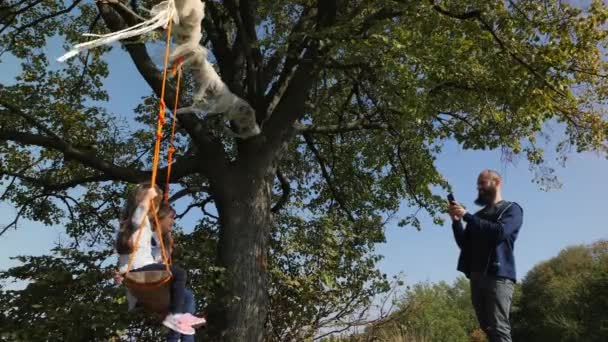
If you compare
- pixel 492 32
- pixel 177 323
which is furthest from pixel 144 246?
pixel 492 32

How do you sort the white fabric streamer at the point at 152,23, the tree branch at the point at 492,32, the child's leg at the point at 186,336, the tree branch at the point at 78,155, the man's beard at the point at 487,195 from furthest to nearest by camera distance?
the tree branch at the point at 78,155, the tree branch at the point at 492,32, the child's leg at the point at 186,336, the man's beard at the point at 487,195, the white fabric streamer at the point at 152,23

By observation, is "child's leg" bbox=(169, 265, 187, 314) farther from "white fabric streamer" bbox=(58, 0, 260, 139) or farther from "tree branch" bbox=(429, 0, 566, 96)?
Result: "tree branch" bbox=(429, 0, 566, 96)

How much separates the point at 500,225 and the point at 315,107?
719cm

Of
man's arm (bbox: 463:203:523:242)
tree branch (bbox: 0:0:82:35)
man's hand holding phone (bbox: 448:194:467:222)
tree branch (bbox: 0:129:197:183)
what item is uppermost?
tree branch (bbox: 0:0:82:35)

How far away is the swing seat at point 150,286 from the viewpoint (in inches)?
173

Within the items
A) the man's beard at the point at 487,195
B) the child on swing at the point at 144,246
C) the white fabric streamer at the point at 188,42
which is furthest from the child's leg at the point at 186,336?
the man's beard at the point at 487,195

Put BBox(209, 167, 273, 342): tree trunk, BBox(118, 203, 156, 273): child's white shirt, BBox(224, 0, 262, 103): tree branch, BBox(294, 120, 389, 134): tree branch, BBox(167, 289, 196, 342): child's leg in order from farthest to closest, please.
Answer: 1. BBox(294, 120, 389, 134): tree branch
2. BBox(224, 0, 262, 103): tree branch
3. BBox(209, 167, 273, 342): tree trunk
4. BBox(167, 289, 196, 342): child's leg
5. BBox(118, 203, 156, 273): child's white shirt

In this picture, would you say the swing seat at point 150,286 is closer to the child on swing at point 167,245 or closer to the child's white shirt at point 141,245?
the child's white shirt at point 141,245

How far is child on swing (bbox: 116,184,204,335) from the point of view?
4629 millimetres

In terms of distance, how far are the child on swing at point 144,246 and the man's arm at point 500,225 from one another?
2.36m

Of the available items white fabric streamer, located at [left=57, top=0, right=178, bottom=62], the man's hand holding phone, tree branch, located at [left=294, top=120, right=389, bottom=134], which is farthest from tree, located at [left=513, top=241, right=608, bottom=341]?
white fabric streamer, located at [left=57, top=0, right=178, bottom=62]

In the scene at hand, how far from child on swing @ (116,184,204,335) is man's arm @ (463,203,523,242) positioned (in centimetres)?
236

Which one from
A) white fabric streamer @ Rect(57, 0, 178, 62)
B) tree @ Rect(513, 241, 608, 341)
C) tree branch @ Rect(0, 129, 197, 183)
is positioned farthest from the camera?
tree @ Rect(513, 241, 608, 341)

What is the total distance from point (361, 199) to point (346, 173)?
789 millimetres
